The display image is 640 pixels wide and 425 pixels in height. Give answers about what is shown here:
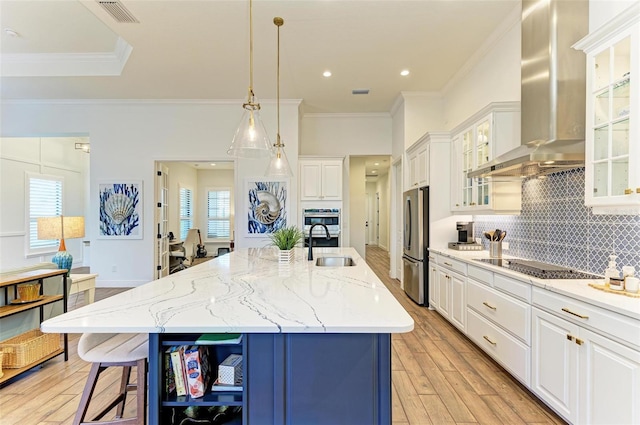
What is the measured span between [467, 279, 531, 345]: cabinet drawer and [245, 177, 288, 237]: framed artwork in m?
3.38

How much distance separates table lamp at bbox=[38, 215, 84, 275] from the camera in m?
2.93

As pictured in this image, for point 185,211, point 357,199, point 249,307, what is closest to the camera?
point 249,307

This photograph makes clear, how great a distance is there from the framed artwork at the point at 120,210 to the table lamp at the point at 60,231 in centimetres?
239

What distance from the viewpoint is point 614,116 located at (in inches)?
68.5

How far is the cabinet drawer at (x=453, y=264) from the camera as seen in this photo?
303cm

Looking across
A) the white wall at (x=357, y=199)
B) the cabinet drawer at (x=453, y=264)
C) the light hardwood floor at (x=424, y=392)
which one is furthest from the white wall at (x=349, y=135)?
the light hardwood floor at (x=424, y=392)

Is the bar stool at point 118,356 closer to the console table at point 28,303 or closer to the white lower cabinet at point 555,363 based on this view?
the console table at point 28,303

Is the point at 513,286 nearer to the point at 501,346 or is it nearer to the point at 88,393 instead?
the point at 501,346

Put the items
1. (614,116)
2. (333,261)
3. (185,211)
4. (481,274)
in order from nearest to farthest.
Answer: (614,116) → (481,274) → (333,261) → (185,211)

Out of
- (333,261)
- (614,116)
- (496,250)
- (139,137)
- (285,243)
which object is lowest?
(333,261)

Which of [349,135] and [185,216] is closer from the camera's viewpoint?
[349,135]

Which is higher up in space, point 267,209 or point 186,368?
point 267,209

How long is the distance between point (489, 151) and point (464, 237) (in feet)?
4.28

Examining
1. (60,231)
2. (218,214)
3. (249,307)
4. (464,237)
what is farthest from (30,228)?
(464,237)
